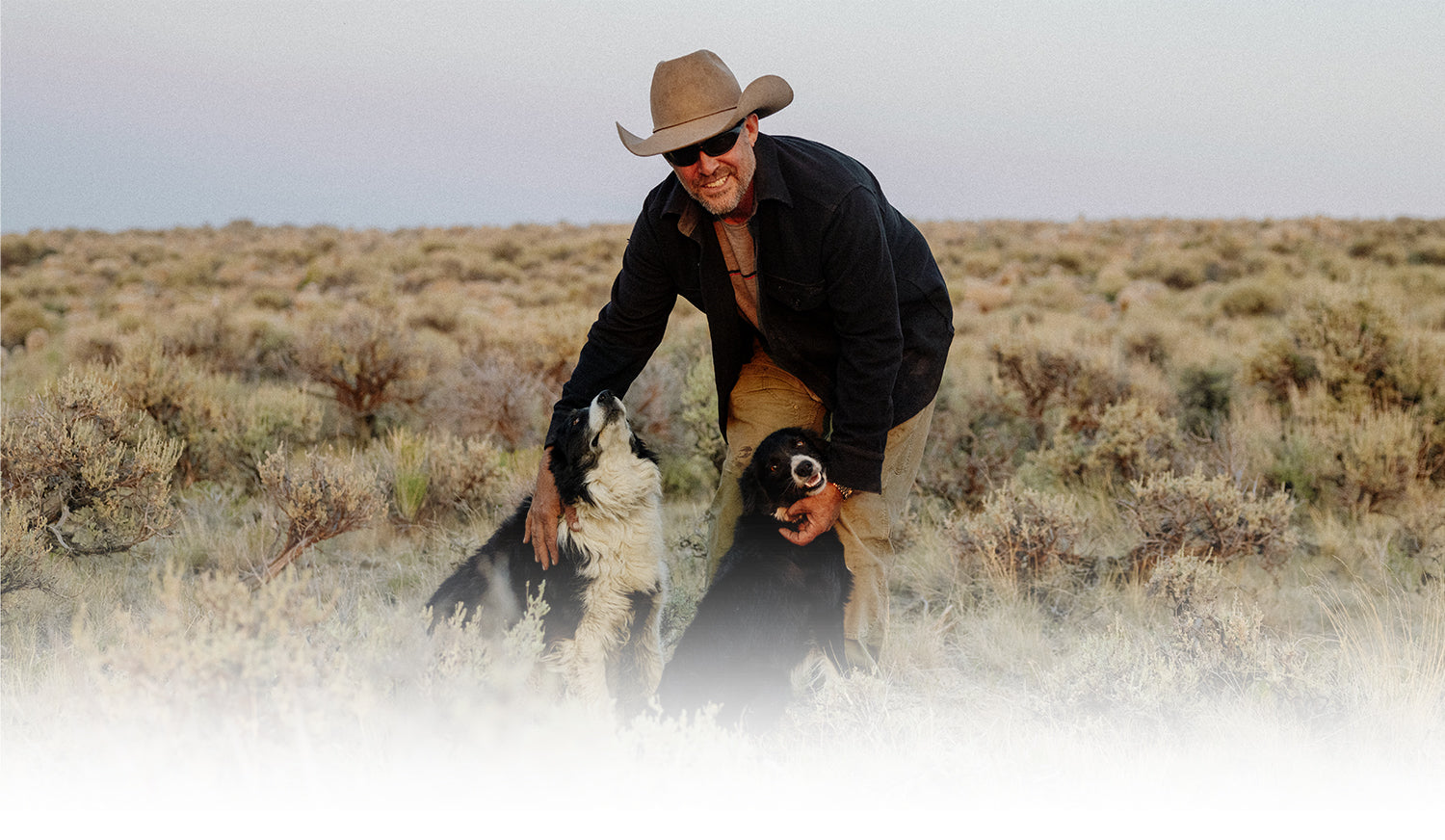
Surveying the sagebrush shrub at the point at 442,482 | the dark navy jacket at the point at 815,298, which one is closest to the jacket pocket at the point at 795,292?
the dark navy jacket at the point at 815,298

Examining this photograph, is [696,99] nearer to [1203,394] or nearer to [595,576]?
[595,576]

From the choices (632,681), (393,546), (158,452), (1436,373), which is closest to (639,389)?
(393,546)

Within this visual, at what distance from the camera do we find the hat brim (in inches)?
117

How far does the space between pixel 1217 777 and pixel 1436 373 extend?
6431 millimetres

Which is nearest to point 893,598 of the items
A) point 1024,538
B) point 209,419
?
point 1024,538

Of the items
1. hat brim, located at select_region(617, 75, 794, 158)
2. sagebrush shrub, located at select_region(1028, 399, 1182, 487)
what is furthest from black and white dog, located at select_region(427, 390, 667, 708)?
sagebrush shrub, located at select_region(1028, 399, 1182, 487)

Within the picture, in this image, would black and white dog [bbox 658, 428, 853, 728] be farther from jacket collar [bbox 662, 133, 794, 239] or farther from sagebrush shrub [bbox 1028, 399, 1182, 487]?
sagebrush shrub [bbox 1028, 399, 1182, 487]

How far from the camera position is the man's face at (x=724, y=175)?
122 inches

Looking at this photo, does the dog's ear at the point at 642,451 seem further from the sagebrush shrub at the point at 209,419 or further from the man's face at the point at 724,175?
the sagebrush shrub at the point at 209,419

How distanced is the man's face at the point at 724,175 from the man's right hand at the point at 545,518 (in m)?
1.34

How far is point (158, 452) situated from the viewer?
17.9ft

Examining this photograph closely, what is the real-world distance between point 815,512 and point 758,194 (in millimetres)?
1276

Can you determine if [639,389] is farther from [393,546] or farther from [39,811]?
[39,811]

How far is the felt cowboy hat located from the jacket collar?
0.16 meters
